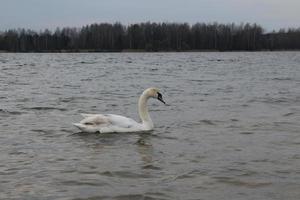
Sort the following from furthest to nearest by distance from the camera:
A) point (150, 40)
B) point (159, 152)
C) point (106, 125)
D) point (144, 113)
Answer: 1. point (150, 40)
2. point (144, 113)
3. point (106, 125)
4. point (159, 152)

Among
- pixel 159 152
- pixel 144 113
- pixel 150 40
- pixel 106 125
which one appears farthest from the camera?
pixel 150 40

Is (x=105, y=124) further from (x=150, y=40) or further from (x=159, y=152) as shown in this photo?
(x=150, y=40)

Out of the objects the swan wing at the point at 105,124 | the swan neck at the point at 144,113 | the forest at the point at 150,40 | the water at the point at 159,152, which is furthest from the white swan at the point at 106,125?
the forest at the point at 150,40

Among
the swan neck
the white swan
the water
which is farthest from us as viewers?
the swan neck

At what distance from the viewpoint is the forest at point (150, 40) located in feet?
455

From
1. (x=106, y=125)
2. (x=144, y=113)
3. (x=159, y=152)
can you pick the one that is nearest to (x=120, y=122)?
(x=106, y=125)

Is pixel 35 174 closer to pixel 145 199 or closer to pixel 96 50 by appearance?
pixel 145 199

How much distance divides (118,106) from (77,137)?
21.3 feet

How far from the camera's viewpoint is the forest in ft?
455

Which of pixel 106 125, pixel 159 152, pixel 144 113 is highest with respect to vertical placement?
pixel 144 113

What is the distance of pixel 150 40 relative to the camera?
5502 inches

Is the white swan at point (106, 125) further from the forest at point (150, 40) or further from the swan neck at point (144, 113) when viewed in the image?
the forest at point (150, 40)

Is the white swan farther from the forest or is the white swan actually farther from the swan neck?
the forest

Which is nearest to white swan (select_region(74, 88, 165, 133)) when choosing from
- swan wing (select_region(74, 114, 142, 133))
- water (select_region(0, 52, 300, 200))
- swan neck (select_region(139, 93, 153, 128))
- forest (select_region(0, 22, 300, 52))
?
swan wing (select_region(74, 114, 142, 133))
